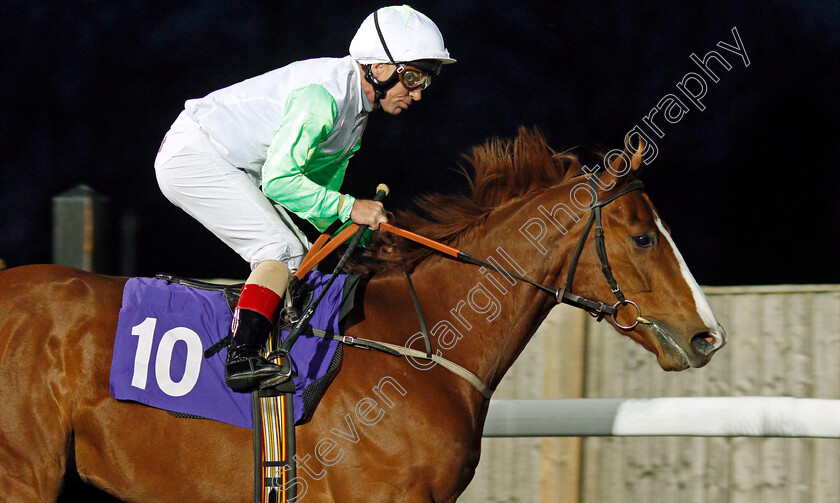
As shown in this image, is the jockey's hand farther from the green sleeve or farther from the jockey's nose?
the jockey's nose

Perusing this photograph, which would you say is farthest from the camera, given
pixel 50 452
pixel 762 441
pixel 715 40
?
pixel 715 40

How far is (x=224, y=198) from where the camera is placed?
3.47 m

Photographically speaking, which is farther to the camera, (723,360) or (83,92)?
(83,92)

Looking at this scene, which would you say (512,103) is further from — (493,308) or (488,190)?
(493,308)

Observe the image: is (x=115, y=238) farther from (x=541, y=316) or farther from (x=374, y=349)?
(x=541, y=316)

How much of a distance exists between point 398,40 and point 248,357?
130 centimetres

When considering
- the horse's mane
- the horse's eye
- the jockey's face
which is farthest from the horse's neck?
the jockey's face

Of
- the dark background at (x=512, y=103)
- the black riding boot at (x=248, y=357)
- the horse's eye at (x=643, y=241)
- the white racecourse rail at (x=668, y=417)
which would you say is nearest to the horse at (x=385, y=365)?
the horse's eye at (x=643, y=241)

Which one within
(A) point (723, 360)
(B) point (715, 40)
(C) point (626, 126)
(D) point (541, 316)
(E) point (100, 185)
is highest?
(B) point (715, 40)

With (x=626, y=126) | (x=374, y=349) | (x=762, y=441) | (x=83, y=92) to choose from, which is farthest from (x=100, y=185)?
(x=762, y=441)

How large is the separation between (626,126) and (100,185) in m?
4.50

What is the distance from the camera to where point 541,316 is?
3418 mm

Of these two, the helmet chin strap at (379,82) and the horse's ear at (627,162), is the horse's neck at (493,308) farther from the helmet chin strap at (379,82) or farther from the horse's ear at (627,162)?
the helmet chin strap at (379,82)

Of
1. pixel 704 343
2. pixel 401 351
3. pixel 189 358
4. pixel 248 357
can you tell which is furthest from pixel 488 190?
pixel 189 358
